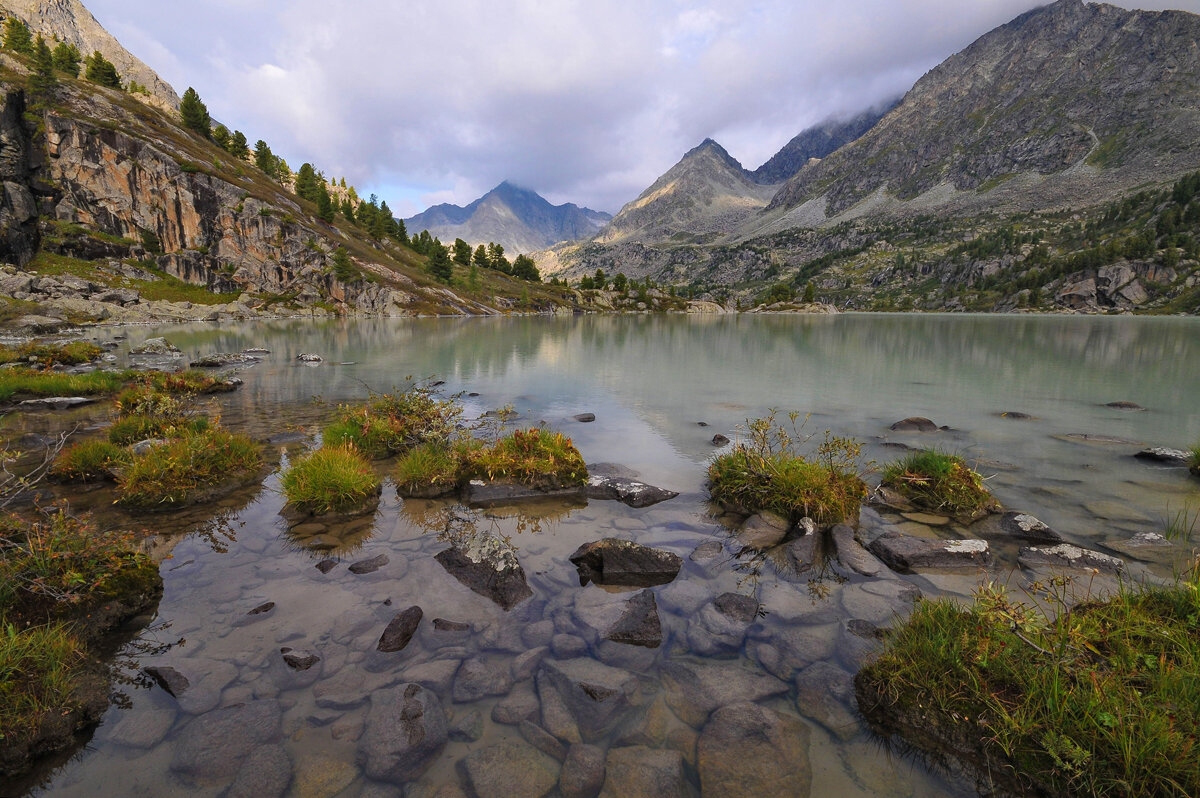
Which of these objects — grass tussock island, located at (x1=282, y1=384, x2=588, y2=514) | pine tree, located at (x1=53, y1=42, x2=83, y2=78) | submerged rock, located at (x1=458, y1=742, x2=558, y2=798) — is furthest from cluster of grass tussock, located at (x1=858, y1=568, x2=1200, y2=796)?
pine tree, located at (x1=53, y1=42, x2=83, y2=78)

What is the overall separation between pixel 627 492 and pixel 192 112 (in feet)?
708

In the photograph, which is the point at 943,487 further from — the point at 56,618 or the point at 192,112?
the point at 192,112

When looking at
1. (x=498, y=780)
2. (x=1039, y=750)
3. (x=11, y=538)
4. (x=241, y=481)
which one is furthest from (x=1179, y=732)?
(x=241, y=481)

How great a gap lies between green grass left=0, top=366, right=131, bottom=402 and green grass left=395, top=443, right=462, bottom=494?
1988 centimetres

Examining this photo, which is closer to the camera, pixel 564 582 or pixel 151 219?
pixel 564 582

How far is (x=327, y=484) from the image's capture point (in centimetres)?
1109

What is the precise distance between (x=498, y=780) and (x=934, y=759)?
4517 mm

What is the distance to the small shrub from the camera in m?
11.9

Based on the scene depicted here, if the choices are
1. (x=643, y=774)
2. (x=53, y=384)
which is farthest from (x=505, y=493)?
(x=53, y=384)

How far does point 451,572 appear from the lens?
8766 mm

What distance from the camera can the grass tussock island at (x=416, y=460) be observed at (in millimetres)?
11148

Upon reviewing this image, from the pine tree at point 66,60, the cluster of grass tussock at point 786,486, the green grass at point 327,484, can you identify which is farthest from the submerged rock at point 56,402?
the pine tree at point 66,60

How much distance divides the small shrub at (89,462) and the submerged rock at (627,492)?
11339mm

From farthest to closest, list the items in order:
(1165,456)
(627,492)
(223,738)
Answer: (1165,456)
(627,492)
(223,738)
